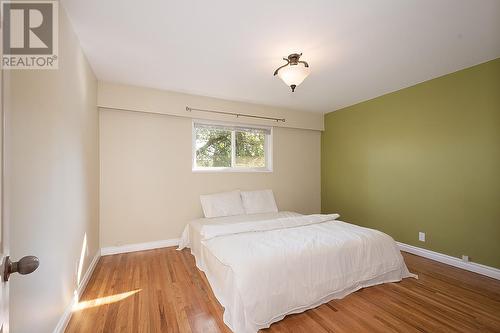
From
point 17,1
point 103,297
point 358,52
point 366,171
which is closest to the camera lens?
point 17,1

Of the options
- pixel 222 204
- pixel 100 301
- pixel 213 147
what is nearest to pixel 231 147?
pixel 213 147

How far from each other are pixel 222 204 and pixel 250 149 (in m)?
1.22

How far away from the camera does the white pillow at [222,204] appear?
3467 millimetres

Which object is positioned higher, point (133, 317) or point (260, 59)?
point (260, 59)

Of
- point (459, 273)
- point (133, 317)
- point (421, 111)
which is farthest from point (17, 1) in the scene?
point (459, 273)

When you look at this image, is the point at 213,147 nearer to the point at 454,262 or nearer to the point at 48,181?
the point at 48,181

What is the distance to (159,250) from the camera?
10.7ft

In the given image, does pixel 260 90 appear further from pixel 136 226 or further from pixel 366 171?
pixel 136 226

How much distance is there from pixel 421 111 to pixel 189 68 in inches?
125

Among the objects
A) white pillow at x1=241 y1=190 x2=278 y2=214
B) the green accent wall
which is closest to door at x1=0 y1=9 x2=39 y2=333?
white pillow at x1=241 y1=190 x2=278 y2=214

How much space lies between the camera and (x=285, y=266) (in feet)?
5.93

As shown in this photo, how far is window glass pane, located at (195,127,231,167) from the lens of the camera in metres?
3.79

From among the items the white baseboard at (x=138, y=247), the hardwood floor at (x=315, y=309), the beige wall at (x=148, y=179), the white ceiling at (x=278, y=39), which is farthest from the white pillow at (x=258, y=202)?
the white ceiling at (x=278, y=39)

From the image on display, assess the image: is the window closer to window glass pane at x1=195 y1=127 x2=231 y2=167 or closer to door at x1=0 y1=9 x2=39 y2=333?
window glass pane at x1=195 y1=127 x2=231 y2=167
